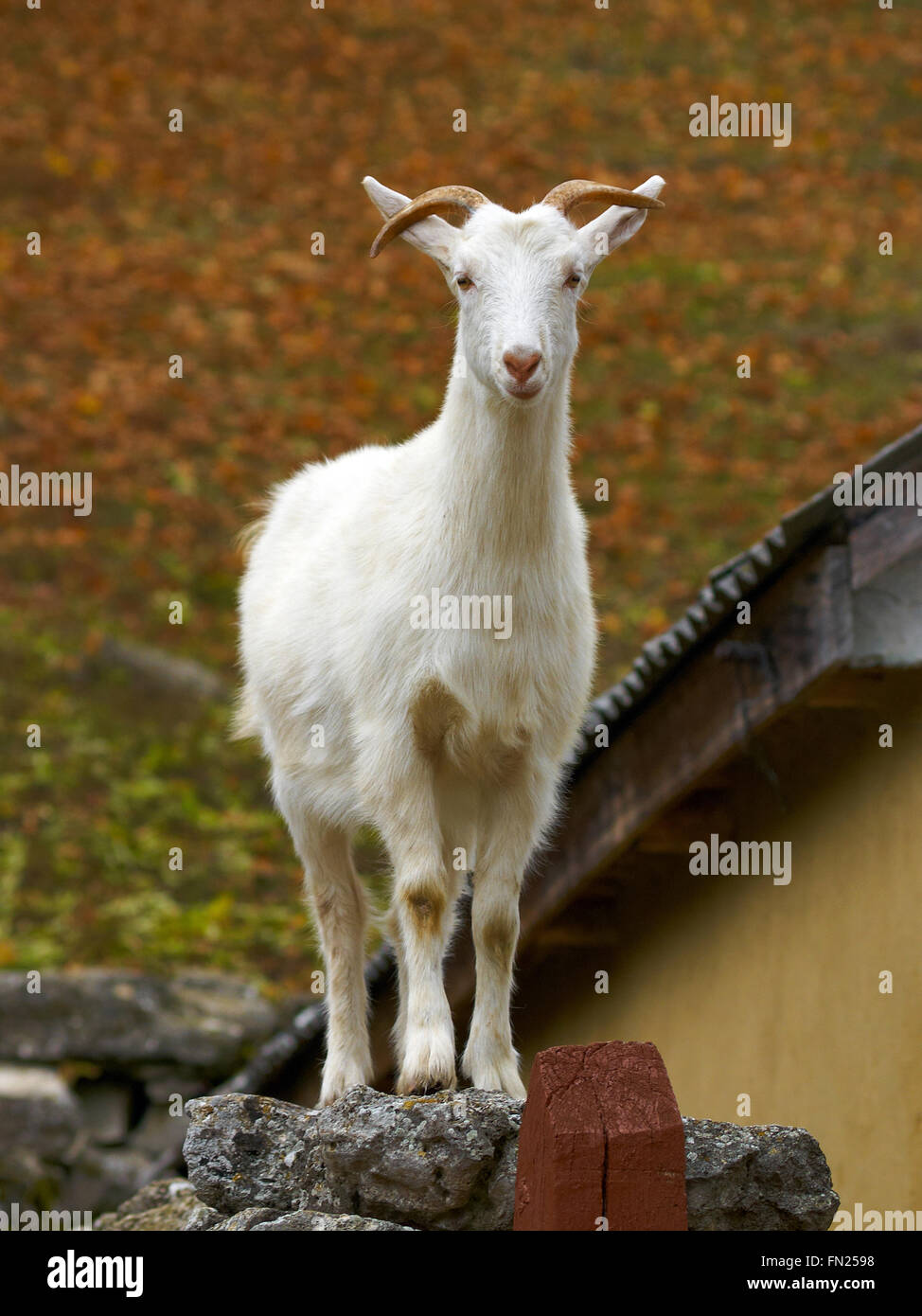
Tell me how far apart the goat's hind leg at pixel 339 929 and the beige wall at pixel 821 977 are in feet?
6.39

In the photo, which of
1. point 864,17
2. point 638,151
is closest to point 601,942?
point 638,151

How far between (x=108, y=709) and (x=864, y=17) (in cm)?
1743

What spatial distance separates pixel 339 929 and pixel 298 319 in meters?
15.0

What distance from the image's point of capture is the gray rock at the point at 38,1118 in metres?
12.1

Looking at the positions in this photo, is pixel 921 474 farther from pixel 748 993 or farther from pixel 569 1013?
pixel 569 1013

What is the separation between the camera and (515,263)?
4938 millimetres

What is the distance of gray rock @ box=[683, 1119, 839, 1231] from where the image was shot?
15.1ft

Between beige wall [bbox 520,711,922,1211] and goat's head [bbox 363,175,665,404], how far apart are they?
2597 millimetres

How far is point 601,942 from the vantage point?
823cm

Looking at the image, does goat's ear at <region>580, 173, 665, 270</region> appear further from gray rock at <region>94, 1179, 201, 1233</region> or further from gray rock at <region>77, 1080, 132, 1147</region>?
gray rock at <region>77, 1080, 132, 1147</region>

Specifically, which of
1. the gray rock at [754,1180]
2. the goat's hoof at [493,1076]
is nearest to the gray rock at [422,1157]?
the goat's hoof at [493,1076]

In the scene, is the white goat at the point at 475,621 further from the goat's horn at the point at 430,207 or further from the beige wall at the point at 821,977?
the beige wall at the point at 821,977

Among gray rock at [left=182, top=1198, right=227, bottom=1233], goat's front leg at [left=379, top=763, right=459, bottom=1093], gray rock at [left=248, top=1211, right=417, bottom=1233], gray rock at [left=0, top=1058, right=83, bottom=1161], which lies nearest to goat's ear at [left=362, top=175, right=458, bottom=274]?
goat's front leg at [left=379, top=763, right=459, bottom=1093]

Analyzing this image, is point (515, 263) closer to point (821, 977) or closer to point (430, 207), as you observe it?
point (430, 207)
